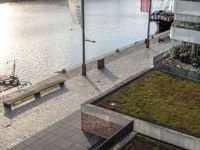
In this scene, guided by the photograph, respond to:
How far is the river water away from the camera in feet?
160

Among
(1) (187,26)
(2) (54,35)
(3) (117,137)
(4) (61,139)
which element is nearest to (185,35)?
(1) (187,26)

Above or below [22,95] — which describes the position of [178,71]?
above

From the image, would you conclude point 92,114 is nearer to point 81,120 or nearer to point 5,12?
point 81,120

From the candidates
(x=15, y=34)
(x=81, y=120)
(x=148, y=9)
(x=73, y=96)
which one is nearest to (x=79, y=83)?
(x=73, y=96)

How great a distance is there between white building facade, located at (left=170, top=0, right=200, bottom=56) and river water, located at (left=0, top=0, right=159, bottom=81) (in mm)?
17573

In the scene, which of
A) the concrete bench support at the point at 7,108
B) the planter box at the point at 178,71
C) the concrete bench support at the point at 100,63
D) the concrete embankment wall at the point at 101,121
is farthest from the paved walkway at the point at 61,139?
the concrete bench support at the point at 100,63

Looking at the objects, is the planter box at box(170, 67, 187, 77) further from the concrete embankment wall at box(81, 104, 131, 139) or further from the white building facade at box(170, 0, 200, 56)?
the concrete embankment wall at box(81, 104, 131, 139)

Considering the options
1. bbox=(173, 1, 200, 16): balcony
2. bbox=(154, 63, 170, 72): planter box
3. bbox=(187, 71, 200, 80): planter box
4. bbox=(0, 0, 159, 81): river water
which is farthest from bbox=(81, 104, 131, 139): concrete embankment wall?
bbox=(0, 0, 159, 81): river water

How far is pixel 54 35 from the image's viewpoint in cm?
6744

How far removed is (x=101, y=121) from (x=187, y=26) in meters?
15.1

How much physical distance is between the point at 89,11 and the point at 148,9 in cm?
5926

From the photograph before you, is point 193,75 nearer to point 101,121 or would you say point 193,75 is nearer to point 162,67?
point 162,67

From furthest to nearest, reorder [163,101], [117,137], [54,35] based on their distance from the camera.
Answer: [54,35] → [163,101] → [117,137]

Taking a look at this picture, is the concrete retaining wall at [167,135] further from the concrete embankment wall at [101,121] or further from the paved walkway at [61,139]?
the paved walkway at [61,139]
